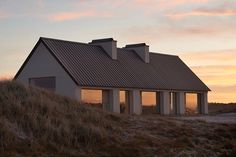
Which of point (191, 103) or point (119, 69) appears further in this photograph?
point (191, 103)

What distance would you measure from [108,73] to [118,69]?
2242 mm

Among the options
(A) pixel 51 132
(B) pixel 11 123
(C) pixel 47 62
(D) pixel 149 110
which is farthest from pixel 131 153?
(D) pixel 149 110

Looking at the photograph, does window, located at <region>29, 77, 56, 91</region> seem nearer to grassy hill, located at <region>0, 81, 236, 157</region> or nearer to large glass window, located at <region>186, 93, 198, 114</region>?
grassy hill, located at <region>0, 81, 236, 157</region>

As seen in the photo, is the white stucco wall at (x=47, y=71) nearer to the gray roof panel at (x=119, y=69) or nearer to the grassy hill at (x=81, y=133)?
the gray roof panel at (x=119, y=69)

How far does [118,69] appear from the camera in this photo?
147 ft

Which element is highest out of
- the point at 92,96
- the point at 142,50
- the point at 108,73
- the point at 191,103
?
the point at 142,50

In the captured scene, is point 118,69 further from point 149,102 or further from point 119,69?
point 149,102

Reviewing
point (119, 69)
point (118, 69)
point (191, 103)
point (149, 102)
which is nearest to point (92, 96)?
point (118, 69)

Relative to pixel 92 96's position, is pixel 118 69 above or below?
above

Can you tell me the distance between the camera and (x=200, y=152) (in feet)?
71.9

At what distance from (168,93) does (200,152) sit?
89.7 feet

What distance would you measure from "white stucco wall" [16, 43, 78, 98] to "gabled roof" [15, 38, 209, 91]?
0.47 metres

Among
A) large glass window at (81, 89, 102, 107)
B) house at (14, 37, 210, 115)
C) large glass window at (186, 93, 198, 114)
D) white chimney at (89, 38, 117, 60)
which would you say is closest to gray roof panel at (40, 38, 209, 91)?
house at (14, 37, 210, 115)

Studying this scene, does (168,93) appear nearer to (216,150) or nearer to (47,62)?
(47,62)
